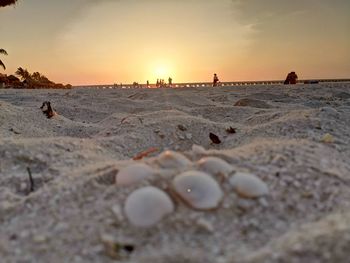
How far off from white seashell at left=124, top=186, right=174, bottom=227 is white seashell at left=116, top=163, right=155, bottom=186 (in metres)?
0.15

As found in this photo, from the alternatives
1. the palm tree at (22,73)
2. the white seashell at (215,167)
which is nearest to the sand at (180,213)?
the white seashell at (215,167)

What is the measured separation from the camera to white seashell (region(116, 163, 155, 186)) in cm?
176

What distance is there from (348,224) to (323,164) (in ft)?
2.23

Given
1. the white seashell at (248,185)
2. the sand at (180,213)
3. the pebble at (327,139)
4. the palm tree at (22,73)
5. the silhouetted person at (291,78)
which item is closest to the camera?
the sand at (180,213)

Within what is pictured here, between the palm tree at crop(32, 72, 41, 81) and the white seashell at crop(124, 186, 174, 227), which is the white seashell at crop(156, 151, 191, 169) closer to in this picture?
the white seashell at crop(124, 186, 174, 227)

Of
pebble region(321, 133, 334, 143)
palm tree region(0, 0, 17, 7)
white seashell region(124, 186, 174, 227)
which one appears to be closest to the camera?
white seashell region(124, 186, 174, 227)

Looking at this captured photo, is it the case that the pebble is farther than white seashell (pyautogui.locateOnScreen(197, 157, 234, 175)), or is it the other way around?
the pebble

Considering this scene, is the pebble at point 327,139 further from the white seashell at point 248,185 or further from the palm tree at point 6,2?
the palm tree at point 6,2

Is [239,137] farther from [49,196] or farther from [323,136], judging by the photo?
[49,196]

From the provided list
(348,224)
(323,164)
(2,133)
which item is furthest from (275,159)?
(2,133)

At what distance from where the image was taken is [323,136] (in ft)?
8.88

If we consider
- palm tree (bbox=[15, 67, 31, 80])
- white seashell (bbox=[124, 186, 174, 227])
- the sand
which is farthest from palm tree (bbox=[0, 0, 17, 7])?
palm tree (bbox=[15, 67, 31, 80])

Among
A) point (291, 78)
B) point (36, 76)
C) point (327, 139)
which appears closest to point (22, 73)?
point (36, 76)

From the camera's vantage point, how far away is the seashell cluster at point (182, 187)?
1531 millimetres
